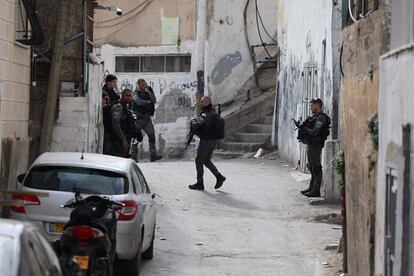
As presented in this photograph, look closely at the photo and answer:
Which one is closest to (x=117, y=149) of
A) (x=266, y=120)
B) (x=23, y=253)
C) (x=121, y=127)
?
(x=121, y=127)

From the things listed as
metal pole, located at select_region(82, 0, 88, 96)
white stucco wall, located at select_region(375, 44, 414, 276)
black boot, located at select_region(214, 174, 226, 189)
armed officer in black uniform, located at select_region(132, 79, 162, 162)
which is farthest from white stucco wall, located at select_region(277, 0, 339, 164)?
white stucco wall, located at select_region(375, 44, 414, 276)

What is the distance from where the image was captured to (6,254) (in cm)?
530

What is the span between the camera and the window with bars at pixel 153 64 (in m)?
29.5

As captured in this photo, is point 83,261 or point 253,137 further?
point 253,137

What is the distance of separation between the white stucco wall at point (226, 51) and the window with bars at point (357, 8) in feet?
53.1

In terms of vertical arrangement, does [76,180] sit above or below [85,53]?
below

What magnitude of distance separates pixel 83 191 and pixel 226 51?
725 inches

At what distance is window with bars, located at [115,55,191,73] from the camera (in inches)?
1162

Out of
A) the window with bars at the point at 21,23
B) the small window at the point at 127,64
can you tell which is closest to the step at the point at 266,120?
the small window at the point at 127,64

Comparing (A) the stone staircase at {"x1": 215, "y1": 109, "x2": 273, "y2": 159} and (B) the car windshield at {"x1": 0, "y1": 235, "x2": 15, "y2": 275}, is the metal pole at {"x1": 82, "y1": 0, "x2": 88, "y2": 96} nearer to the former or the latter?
(A) the stone staircase at {"x1": 215, "y1": 109, "x2": 273, "y2": 159}

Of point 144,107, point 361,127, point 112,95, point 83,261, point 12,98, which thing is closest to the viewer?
point 83,261

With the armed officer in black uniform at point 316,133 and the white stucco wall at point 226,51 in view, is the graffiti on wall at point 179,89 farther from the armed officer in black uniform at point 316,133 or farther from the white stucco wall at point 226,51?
the armed officer in black uniform at point 316,133

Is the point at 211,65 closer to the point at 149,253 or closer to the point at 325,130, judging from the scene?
the point at 325,130

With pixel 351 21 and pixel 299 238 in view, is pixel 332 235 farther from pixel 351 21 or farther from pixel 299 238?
pixel 351 21
